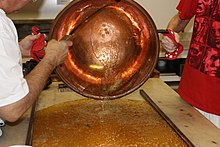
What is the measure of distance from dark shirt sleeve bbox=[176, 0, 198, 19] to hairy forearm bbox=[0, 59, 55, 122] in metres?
0.74

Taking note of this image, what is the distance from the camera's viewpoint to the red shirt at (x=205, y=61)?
153 cm

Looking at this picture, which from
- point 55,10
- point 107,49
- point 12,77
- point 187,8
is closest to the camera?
point 12,77

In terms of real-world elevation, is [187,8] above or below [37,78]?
above

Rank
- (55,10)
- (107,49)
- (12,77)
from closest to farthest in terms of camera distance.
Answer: (12,77), (107,49), (55,10)

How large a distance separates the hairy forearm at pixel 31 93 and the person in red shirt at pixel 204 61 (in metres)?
0.53

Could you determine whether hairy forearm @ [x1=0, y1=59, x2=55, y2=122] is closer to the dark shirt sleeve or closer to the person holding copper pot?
the person holding copper pot

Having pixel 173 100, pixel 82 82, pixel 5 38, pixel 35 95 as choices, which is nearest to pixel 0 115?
pixel 35 95

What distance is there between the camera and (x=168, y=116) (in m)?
1.52

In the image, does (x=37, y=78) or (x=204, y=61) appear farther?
(x=204, y=61)

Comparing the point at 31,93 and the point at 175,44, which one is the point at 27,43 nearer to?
the point at 31,93

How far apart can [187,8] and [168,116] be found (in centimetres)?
51

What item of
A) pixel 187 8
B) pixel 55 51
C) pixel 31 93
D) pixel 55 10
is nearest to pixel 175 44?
pixel 187 8

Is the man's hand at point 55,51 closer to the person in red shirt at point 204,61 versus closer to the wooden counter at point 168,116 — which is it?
the wooden counter at point 168,116

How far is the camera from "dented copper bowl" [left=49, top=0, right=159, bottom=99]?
58.9 inches
